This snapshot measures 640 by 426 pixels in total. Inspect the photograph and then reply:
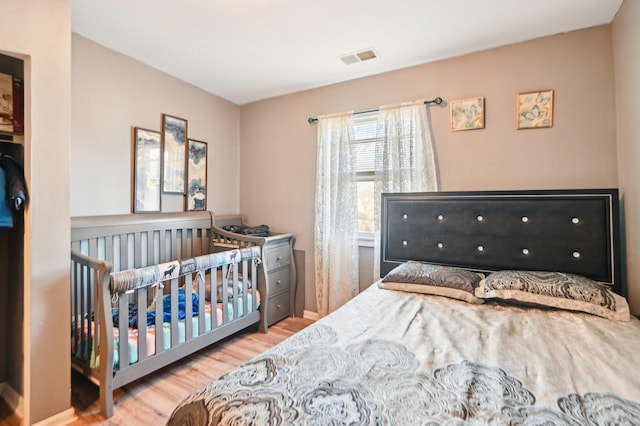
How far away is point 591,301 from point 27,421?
9.85ft

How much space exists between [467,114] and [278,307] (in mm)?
2436

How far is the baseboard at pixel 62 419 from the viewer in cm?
154

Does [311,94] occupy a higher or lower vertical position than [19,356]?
higher

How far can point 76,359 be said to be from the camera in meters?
1.84

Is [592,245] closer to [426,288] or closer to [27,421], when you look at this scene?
[426,288]

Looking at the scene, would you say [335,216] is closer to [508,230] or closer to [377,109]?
[377,109]

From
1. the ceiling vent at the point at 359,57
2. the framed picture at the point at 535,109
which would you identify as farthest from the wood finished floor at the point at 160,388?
the framed picture at the point at 535,109

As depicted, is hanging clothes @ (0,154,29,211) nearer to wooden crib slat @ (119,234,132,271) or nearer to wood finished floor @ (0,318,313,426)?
wooden crib slat @ (119,234,132,271)

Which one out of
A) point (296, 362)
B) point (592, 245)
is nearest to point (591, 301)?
point (592, 245)

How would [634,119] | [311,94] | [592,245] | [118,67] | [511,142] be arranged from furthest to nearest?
[311,94] → [118,67] → [511,142] → [592,245] → [634,119]

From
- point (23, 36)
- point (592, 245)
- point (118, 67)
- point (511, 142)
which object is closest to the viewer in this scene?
point (23, 36)

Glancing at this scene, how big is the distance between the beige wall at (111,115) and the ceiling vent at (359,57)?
1594 millimetres

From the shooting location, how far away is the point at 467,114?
7.54 ft

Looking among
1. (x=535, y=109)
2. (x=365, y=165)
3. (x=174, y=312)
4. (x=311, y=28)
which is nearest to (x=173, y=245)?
(x=174, y=312)
